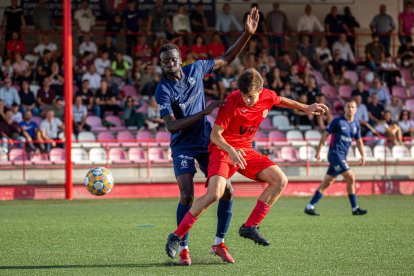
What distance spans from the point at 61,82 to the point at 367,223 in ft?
38.4

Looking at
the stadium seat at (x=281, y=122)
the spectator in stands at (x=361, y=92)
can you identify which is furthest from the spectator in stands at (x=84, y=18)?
the spectator in stands at (x=361, y=92)

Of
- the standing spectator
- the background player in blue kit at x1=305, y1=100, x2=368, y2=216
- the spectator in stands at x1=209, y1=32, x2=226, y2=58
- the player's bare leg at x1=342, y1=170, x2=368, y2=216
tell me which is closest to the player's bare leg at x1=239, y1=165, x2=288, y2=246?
the player's bare leg at x1=342, y1=170, x2=368, y2=216

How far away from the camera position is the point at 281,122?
24.0 metres

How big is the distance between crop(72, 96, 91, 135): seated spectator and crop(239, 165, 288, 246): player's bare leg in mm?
13607

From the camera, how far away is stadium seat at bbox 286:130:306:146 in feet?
74.4

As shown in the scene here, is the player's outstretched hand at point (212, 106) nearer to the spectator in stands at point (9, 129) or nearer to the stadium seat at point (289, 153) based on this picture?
the spectator in stands at point (9, 129)

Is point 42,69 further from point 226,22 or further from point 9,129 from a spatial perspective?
point 226,22

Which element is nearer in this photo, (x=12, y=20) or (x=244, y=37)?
(x=244, y=37)

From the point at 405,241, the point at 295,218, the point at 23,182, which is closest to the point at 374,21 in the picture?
the point at 23,182

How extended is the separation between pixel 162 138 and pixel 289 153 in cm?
317

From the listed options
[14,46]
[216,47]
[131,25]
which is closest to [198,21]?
[216,47]

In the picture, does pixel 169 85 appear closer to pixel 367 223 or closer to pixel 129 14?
pixel 367 223

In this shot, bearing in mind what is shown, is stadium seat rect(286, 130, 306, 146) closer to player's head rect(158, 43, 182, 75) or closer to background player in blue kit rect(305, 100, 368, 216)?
background player in blue kit rect(305, 100, 368, 216)

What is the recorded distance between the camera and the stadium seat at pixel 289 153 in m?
22.8
